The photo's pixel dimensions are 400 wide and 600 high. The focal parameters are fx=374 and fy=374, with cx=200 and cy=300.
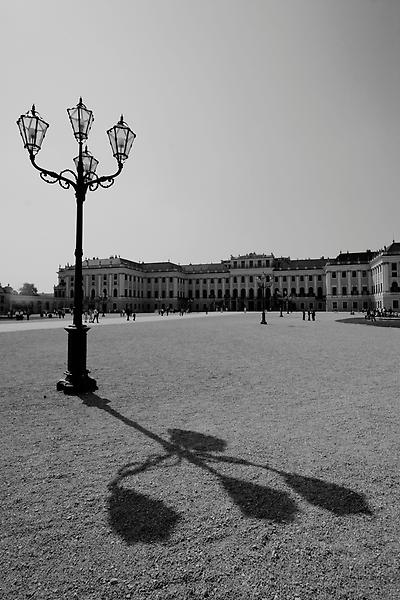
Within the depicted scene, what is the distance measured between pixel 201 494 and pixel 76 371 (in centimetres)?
475

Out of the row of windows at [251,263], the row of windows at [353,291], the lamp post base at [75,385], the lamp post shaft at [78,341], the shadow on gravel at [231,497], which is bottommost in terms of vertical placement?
the shadow on gravel at [231,497]

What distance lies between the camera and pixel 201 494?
126 inches

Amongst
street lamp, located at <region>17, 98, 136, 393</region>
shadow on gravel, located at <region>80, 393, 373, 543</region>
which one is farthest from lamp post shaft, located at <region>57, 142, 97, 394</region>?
shadow on gravel, located at <region>80, 393, 373, 543</region>

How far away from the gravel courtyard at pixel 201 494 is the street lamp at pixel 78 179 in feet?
1.55

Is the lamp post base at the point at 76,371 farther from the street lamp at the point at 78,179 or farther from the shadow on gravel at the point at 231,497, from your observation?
the shadow on gravel at the point at 231,497

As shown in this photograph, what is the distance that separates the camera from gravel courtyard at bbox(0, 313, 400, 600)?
7.39 ft

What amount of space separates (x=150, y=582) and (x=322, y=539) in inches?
47.4

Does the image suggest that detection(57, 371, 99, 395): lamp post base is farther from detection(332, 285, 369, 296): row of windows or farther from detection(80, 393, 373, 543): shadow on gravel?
detection(332, 285, 369, 296): row of windows

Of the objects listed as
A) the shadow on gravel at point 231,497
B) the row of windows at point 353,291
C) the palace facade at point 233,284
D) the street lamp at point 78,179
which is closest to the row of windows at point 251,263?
the palace facade at point 233,284

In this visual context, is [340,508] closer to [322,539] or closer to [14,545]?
[322,539]

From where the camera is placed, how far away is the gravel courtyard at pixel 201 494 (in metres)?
2.25

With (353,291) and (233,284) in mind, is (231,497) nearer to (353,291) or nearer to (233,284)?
(353,291)

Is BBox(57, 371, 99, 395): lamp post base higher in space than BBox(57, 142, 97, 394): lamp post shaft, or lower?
lower

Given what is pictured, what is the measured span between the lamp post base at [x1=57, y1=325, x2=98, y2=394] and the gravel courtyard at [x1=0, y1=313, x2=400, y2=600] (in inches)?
11.0
